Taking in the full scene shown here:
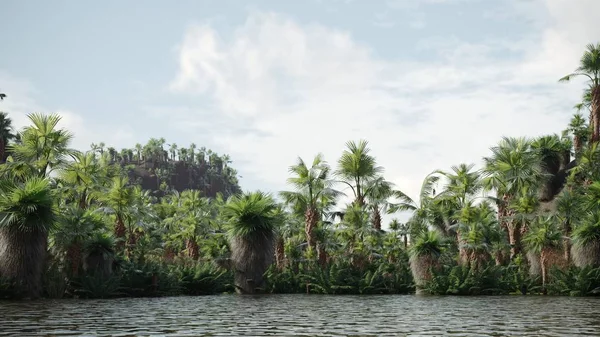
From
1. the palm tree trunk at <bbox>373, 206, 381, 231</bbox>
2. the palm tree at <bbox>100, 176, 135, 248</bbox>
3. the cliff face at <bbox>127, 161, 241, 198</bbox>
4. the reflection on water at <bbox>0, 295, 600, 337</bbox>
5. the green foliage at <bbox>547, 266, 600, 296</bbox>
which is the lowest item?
the reflection on water at <bbox>0, 295, 600, 337</bbox>

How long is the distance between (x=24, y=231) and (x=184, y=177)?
473ft

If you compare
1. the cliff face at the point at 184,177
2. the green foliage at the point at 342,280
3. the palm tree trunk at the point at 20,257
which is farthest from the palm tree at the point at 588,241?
the cliff face at the point at 184,177

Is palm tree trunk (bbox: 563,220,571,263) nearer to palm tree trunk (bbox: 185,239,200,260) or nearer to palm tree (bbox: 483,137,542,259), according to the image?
palm tree (bbox: 483,137,542,259)

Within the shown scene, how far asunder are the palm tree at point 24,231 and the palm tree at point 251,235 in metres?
9.28

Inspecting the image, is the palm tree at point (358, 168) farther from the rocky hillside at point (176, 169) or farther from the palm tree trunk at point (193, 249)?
the rocky hillside at point (176, 169)

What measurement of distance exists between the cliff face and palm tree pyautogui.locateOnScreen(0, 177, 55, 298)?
129 meters

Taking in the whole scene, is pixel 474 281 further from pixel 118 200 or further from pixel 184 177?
pixel 184 177

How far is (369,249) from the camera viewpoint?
38.1 meters

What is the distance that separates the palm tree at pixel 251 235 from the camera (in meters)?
31.4

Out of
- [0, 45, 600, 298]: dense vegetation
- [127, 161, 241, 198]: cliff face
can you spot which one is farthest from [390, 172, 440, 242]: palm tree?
[127, 161, 241, 198]: cliff face

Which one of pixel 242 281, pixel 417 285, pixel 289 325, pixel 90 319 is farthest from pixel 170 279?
pixel 289 325

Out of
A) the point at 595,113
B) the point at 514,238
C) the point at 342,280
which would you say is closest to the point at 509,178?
the point at 514,238

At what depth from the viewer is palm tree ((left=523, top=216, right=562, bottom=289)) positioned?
31742mm

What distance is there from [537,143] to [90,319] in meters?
40.5
